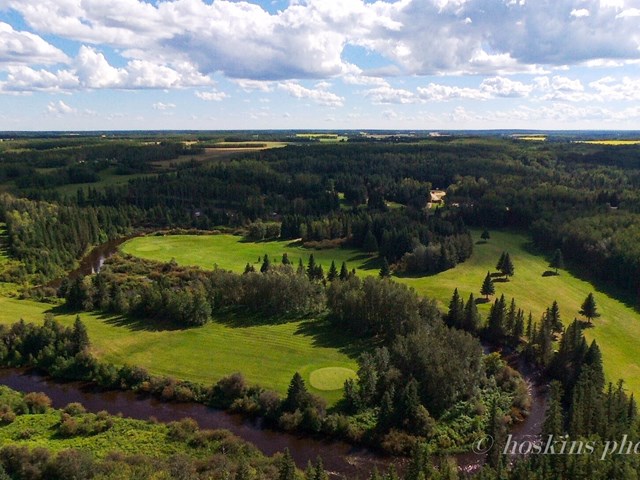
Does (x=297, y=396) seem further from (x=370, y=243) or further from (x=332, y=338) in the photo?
(x=370, y=243)

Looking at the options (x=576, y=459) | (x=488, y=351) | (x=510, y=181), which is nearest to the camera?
(x=576, y=459)

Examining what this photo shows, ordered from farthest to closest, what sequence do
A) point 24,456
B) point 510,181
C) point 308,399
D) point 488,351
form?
point 510,181, point 488,351, point 308,399, point 24,456

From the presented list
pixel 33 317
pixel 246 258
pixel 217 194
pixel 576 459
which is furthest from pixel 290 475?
pixel 217 194

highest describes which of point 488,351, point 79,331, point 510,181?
point 510,181

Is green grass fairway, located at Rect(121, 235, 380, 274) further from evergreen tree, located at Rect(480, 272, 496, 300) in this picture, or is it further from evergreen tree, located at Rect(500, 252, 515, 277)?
evergreen tree, located at Rect(500, 252, 515, 277)

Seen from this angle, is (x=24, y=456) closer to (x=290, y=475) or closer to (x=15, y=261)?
(x=290, y=475)

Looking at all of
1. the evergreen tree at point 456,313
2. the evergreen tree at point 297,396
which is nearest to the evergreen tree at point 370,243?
the evergreen tree at point 456,313

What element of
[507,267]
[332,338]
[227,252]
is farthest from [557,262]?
[227,252]

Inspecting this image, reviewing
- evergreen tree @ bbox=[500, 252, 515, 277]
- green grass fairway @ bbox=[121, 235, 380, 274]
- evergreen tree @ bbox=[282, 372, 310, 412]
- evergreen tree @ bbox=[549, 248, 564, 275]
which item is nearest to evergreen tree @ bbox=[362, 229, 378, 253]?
green grass fairway @ bbox=[121, 235, 380, 274]
